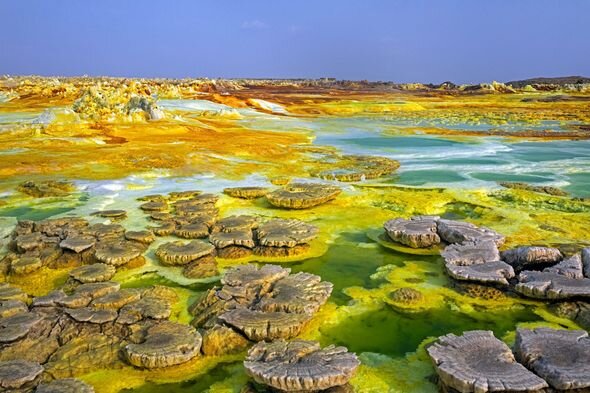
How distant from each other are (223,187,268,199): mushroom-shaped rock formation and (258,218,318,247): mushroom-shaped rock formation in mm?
Answer: 2294

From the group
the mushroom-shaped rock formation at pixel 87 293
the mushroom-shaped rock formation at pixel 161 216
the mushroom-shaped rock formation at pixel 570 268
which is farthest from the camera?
the mushroom-shaped rock formation at pixel 161 216

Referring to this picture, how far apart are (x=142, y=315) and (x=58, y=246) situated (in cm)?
269

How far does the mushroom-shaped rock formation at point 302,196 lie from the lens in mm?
9141

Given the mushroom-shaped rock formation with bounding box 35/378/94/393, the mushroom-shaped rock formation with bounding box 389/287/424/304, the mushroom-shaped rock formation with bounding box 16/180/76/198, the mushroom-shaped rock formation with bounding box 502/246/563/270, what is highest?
the mushroom-shaped rock formation with bounding box 502/246/563/270

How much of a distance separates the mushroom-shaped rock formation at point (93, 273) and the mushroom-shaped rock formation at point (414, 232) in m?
3.85

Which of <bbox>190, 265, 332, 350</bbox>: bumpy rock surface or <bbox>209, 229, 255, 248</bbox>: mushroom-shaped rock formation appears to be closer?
<bbox>190, 265, 332, 350</bbox>: bumpy rock surface

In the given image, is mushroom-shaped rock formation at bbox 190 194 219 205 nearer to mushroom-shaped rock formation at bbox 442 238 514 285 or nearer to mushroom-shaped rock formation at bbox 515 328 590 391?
mushroom-shaped rock formation at bbox 442 238 514 285

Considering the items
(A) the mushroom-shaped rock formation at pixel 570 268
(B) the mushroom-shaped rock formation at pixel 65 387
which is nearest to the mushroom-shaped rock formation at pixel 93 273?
(B) the mushroom-shaped rock formation at pixel 65 387

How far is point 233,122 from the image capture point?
24281 mm

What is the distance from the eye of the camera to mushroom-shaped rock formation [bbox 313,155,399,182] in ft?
39.9

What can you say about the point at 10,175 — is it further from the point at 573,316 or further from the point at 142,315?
the point at 573,316

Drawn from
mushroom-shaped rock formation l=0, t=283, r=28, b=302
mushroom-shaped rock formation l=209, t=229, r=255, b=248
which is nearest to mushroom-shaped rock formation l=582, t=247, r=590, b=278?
mushroom-shaped rock formation l=209, t=229, r=255, b=248

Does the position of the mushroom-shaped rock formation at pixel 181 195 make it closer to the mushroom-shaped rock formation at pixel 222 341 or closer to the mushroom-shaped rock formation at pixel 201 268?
the mushroom-shaped rock formation at pixel 201 268

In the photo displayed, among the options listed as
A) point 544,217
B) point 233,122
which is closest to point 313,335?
point 544,217
